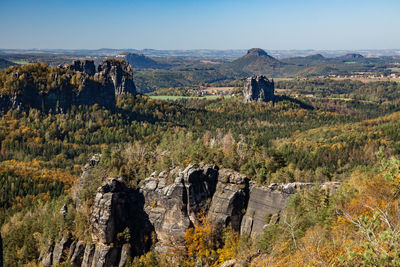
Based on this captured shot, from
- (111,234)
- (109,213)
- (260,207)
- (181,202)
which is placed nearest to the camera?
(260,207)

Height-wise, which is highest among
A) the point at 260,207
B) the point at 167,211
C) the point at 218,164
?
the point at 218,164

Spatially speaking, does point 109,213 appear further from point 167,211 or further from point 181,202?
point 181,202

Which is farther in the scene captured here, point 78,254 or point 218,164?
point 218,164

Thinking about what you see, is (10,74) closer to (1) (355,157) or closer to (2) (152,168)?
(2) (152,168)

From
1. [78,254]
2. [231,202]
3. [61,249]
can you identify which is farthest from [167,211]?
[61,249]

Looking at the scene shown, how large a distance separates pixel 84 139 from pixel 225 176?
428 feet

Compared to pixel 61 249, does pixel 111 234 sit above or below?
above

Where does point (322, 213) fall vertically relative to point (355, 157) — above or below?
above

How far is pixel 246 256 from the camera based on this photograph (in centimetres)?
4200

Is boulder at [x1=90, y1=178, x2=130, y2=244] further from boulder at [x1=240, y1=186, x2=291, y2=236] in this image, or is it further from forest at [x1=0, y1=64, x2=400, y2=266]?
boulder at [x1=240, y1=186, x2=291, y2=236]

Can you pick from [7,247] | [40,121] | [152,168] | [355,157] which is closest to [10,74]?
[40,121]

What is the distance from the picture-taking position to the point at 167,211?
61.3 meters

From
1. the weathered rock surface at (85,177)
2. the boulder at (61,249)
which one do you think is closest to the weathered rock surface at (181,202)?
the boulder at (61,249)

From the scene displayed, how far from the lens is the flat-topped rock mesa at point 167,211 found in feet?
189
